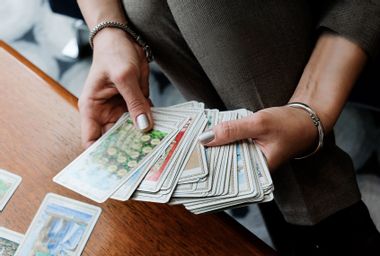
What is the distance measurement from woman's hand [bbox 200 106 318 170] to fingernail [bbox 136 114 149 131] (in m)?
0.12

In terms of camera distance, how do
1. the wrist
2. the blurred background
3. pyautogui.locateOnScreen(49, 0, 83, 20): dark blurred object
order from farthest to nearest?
pyautogui.locateOnScreen(49, 0, 83, 20): dark blurred object → the blurred background → the wrist

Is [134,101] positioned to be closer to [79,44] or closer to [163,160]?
[163,160]

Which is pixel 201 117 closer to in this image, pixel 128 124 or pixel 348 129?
pixel 128 124

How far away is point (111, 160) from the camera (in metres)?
0.84

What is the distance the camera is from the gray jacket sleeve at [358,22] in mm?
828

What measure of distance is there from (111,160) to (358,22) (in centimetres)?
54

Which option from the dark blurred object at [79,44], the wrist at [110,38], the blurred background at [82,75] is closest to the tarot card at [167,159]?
the wrist at [110,38]

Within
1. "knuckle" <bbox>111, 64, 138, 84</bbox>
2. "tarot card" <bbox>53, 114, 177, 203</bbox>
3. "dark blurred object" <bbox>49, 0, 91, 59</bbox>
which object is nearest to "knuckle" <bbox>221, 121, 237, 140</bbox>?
"tarot card" <bbox>53, 114, 177, 203</bbox>

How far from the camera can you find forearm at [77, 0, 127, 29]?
37.9 inches

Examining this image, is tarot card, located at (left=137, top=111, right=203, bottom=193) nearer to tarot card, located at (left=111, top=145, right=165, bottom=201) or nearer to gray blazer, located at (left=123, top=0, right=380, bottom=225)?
tarot card, located at (left=111, top=145, right=165, bottom=201)

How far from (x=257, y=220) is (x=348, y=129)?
45 centimetres

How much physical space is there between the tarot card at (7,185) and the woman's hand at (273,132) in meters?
0.37

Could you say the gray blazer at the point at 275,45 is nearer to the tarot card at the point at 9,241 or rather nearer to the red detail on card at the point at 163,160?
the red detail on card at the point at 163,160

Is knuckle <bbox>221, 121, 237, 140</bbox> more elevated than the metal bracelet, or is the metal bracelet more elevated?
the metal bracelet
